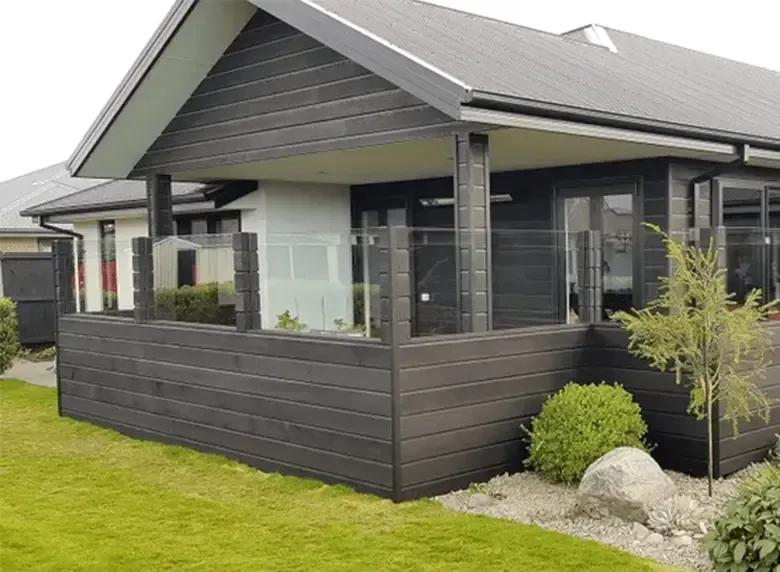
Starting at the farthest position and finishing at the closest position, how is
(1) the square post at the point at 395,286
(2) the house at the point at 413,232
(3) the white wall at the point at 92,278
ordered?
1. (3) the white wall at the point at 92,278
2. (2) the house at the point at 413,232
3. (1) the square post at the point at 395,286

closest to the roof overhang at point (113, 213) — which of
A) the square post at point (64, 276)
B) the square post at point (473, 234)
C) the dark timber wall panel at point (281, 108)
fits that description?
the dark timber wall panel at point (281, 108)

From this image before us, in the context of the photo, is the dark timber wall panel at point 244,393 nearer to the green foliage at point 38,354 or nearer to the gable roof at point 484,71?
the gable roof at point 484,71

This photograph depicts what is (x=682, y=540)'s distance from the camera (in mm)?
5062

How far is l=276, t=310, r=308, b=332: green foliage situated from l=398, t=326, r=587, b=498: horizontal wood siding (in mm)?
1240

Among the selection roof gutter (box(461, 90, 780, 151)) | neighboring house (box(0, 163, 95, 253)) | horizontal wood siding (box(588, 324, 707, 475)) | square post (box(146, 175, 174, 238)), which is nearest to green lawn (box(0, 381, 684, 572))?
horizontal wood siding (box(588, 324, 707, 475))

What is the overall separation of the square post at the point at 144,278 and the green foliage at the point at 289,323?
2046 millimetres

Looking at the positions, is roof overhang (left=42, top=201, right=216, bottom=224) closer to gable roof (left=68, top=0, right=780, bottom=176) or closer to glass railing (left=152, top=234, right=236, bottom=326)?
gable roof (left=68, top=0, right=780, bottom=176)

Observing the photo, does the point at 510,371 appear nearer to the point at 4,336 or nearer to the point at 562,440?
the point at 562,440

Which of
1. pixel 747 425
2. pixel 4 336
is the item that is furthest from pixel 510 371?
pixel 4 336

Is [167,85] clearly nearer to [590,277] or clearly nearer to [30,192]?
[590,277]

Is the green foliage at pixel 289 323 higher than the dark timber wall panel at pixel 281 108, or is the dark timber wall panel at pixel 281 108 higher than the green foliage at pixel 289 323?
the dark timber wall panel at pixel 281 108

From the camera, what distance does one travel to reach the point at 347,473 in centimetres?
639

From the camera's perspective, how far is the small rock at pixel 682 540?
5.02 meters

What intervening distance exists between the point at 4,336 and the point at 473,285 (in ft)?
30.3
